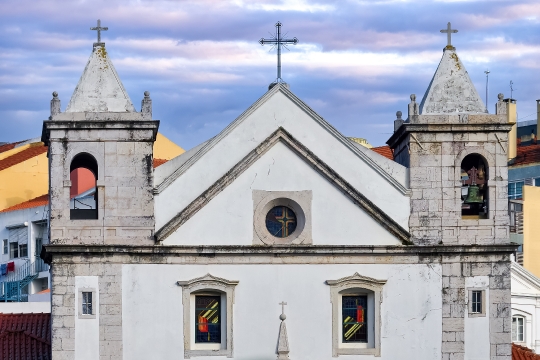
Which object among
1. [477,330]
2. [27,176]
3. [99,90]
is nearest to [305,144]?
[99,90]

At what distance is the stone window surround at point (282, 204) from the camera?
1676 inches

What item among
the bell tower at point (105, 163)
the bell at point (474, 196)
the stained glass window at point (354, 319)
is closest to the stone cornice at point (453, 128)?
the bell at point (474, 196)

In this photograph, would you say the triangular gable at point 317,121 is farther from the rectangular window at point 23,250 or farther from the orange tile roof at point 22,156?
the orange tile roof at point 22,156

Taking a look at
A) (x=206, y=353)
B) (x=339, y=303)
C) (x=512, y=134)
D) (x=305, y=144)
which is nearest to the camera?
(x=206, y=353)

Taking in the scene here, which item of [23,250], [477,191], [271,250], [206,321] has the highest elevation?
[23,250]

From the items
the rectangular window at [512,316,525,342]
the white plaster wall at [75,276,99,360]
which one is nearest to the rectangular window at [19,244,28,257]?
the rectangular window at [512,316,525,342]

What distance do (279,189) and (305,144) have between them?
1449mm

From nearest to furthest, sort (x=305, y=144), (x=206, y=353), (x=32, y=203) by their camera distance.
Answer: (x=206, y=353), (x=305, y=144), (x=32, y=203)

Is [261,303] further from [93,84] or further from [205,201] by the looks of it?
[93,84]

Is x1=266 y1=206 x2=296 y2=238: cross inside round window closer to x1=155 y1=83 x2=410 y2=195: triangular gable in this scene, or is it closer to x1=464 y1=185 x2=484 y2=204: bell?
x1=155 y1=83 x2=410 y2=195: triangular gable

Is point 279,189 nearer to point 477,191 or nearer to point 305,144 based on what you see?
point 305,144

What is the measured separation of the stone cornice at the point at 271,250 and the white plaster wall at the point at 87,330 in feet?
2.46

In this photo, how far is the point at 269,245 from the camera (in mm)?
42406

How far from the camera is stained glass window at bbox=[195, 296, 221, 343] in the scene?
42.4 m
